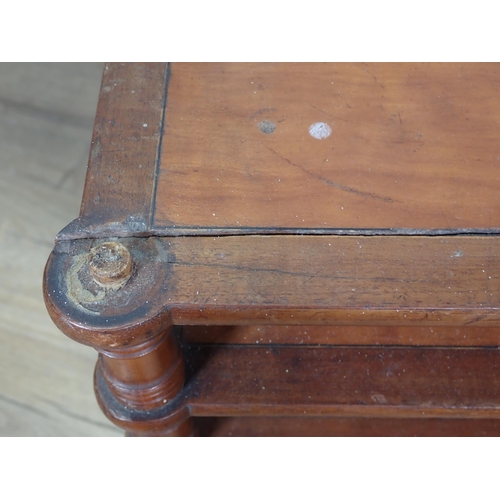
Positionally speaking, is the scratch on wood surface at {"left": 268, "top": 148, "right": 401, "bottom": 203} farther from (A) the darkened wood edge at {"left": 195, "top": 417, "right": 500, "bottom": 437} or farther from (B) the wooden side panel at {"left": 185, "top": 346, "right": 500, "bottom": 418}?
(A) the darkened wood edge at {"left": 195, "top": 417, "right": 500, "bottom": 437}

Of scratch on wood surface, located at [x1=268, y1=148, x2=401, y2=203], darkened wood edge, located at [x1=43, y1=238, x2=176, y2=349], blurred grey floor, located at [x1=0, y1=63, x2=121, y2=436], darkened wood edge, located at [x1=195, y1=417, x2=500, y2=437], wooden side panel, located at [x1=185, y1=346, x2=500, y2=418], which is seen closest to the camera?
darkened wood edge, located at [x1=43, y1=238, x2=176, y2=349]

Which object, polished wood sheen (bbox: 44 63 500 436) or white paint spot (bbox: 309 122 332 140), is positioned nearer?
polished wood sheen (bbox: 44 63 500 436)

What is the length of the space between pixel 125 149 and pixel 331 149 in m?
0.24

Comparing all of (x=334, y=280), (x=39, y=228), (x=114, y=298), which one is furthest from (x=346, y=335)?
(x=39, y=228)

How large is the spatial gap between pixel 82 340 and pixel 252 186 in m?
0.25

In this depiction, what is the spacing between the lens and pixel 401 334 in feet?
3.04

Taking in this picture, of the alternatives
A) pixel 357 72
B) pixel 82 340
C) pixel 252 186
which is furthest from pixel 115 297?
pixel 357 72

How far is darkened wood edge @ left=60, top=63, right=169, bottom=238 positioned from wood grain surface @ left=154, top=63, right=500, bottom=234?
2cm

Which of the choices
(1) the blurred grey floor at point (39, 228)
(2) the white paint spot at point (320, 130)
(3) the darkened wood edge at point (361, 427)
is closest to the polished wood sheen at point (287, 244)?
(2) the white paint spot at point (320, 130)

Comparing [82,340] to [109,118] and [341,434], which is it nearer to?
[109,118]

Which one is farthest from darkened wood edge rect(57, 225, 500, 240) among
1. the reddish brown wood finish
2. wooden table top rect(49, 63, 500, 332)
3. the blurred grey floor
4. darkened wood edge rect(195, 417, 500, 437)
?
the blurred grey floor

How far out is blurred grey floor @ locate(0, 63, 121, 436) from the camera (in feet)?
4.06

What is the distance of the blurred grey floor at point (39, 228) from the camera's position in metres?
1.24

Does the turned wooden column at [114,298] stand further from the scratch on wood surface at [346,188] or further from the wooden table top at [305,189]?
the scratch on wood surface at [346,188]
